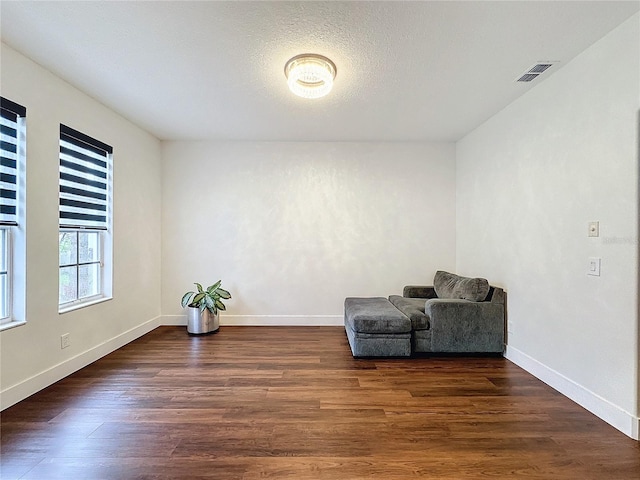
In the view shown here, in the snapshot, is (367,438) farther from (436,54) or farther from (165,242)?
(165,242)

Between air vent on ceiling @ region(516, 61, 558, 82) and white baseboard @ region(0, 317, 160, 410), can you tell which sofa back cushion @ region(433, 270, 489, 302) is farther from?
white baseboard @ region(0, 317, 160, 410)

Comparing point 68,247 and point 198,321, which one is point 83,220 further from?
point 198,321

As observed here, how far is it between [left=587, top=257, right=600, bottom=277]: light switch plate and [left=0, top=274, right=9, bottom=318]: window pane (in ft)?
14.5

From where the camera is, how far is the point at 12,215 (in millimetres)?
2449

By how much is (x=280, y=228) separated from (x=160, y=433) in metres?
3.06

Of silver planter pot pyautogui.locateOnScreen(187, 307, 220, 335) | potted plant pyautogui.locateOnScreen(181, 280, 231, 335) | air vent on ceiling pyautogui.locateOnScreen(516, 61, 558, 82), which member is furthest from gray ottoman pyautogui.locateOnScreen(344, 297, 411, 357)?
air vent on ceiling pyautogui.locateOnScreen(516, 61, 558, 82)

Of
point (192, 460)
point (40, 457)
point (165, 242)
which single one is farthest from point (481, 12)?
point (165, 242)

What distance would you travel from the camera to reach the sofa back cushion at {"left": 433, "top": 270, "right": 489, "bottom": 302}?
11.4ft

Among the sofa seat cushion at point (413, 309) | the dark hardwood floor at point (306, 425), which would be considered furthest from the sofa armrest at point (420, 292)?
the dark hardwood floor at point (306, 425)

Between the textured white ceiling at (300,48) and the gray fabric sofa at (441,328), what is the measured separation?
2.12 m

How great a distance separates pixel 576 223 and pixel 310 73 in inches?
94.3

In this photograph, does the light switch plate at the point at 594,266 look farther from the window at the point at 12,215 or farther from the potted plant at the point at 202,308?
the window at the point at 12,215

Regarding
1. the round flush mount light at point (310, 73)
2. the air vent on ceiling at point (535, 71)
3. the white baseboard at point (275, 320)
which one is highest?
the air vent on ceiling at point (535, 71)

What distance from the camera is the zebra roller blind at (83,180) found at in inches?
Result: 117
